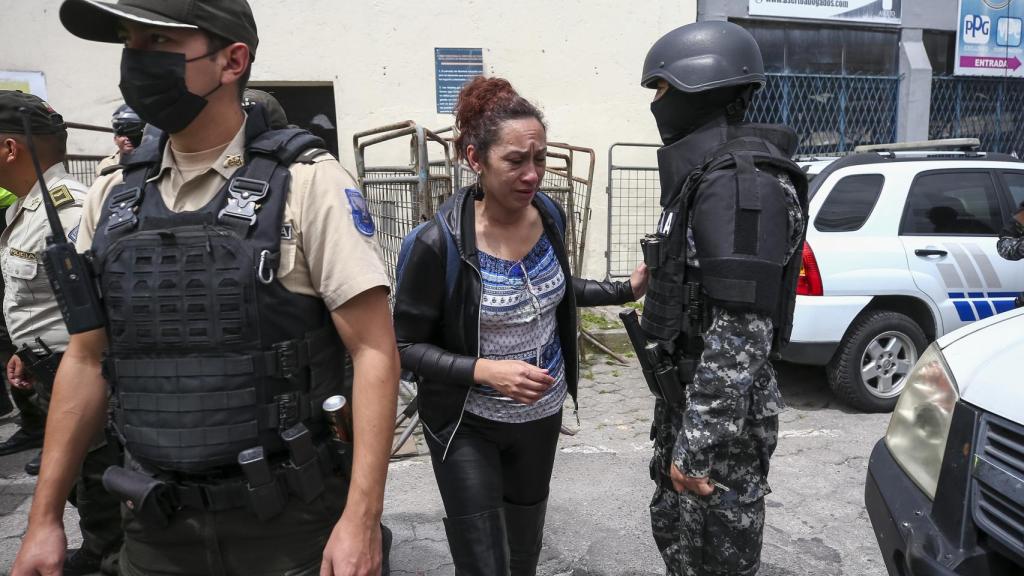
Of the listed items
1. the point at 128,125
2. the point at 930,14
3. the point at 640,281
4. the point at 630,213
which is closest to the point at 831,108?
the point at 930,14

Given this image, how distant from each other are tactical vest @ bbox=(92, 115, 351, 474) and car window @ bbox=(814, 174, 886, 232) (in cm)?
424

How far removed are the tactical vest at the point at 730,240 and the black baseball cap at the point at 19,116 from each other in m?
2.67

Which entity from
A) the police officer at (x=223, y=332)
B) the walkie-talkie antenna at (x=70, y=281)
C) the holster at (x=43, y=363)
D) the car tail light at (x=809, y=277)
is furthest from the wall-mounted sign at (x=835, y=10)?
the walkie-talkie antenna at (x=70, y=281)

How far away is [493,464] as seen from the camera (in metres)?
2.32

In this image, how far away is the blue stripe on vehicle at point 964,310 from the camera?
512 centimetres

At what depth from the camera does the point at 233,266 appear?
1.54 metres

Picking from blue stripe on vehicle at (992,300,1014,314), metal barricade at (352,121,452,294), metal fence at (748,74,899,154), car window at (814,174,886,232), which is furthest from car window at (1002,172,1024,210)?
metal barricade at (352,121,452,294)

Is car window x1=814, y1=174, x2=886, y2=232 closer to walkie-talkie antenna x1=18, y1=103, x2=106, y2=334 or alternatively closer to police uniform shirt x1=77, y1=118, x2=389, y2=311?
police uniform shirt x1=77, y1=118, x2=389, y2=311

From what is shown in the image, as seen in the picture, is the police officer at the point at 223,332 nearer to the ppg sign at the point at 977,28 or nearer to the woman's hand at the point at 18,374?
the woman's hand at the point at 18,374

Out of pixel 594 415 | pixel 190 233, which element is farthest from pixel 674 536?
pixel 594 415

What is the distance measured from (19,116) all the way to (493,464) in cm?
262

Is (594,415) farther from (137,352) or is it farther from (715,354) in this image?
(137,352)

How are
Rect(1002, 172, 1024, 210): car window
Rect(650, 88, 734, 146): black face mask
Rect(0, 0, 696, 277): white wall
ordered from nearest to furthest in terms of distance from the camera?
A: 1. Rect(650, 88, 734, 146): black face mask
2. Rect(1002, 172, 1024, 210): car window
3. Rect(0, 0, 696, 277): white wall

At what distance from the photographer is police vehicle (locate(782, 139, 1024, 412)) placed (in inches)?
193
